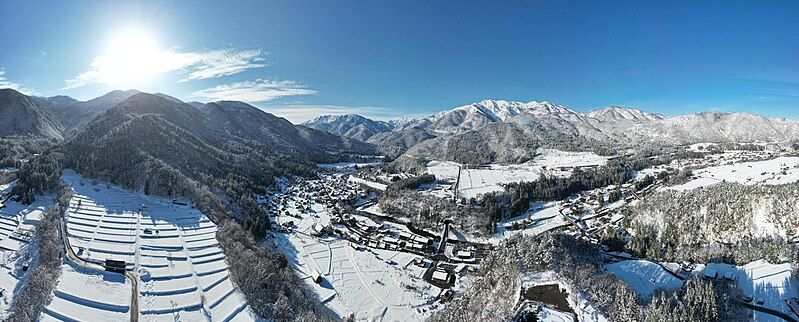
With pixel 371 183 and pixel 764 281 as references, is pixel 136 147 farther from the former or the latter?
pixel 764 281

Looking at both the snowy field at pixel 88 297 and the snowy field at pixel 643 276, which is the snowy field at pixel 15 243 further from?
the snowy field at pixel 643 276

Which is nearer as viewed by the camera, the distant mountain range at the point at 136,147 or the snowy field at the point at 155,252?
the snowy field at the point at 155,252

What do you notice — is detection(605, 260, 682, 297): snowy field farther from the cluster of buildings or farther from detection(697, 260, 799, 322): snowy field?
the cluster of buildings

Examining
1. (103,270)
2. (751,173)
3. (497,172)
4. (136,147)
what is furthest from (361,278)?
(751,173)

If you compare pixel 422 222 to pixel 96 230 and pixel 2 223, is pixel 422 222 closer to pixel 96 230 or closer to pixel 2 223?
pixel 96 230

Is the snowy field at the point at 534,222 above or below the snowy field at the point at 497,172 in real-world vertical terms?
below

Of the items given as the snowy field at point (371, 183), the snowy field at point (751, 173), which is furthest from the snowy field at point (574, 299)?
the snowy field at point (371, 183)

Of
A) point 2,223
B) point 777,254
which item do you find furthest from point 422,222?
point 2,223
